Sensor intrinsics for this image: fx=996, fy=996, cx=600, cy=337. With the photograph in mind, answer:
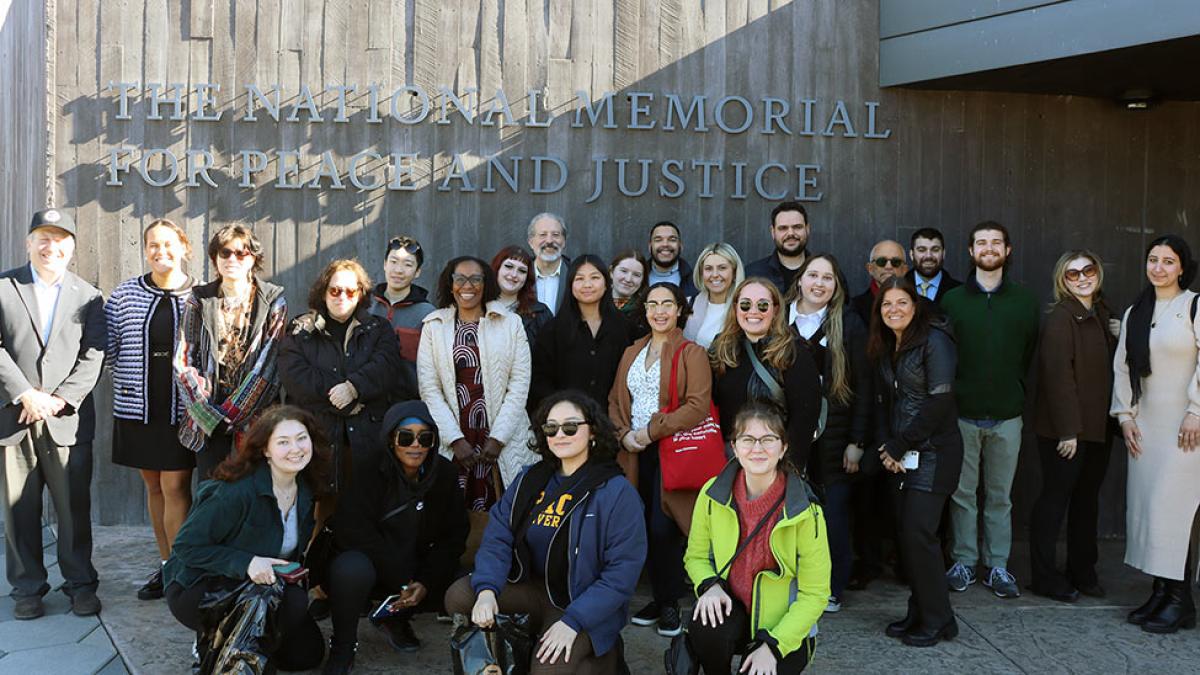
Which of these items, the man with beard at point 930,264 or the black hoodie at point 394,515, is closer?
the black hoodie at point 394,515

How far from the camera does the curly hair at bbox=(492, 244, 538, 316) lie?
5.24 m

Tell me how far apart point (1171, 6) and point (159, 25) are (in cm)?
588

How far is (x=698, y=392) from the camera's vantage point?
15.4 ft

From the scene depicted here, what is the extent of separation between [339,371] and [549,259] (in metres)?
1.44

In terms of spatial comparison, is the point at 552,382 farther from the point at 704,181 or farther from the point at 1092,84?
the point at 1092,84

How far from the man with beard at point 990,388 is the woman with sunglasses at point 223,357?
365cm

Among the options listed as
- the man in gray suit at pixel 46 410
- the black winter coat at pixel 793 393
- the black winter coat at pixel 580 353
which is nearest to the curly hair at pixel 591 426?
the black winter coat at pixel 793 393

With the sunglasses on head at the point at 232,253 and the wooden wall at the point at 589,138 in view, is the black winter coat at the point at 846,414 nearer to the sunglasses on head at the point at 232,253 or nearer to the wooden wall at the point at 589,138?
the wooden wall at the point at 589,138

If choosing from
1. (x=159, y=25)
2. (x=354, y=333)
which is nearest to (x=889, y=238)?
(x=354, y=333)

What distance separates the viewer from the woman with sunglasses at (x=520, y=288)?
206 inches

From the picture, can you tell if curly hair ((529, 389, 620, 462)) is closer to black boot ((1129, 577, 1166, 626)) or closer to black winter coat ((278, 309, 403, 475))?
black winter coat ((278, 309, 403, 475))

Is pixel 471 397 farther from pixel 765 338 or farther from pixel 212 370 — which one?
pixel 765 338

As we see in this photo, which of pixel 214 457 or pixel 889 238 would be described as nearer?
pixel 214 457

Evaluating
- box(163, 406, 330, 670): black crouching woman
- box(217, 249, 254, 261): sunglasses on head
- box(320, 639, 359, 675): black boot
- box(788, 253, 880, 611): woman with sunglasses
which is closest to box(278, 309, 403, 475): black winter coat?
box(217, 249, 254, 261): sunglasses on head
